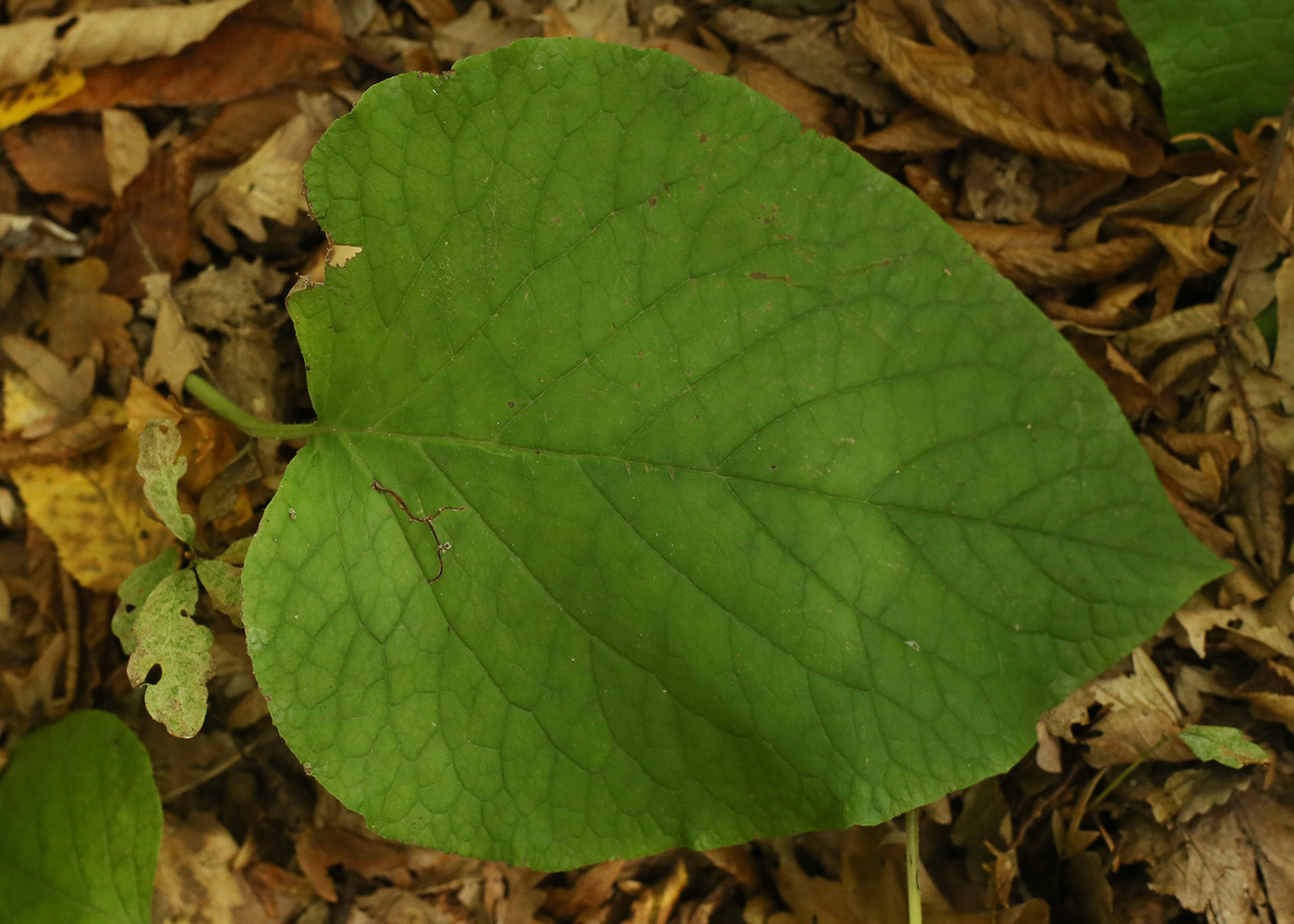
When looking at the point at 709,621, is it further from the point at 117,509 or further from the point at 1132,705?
the point at 117,509

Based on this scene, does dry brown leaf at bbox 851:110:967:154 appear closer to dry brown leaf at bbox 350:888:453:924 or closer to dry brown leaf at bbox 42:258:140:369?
dry brown leaf at bbox 42:258:140:369

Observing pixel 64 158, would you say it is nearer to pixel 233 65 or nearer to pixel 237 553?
pixel 233 65

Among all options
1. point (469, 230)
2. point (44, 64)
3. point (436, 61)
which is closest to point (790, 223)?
point (469, 230)

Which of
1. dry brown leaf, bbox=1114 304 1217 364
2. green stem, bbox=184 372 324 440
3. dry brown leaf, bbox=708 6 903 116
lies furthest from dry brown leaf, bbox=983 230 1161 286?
green stem, bbox=184 372 324 440

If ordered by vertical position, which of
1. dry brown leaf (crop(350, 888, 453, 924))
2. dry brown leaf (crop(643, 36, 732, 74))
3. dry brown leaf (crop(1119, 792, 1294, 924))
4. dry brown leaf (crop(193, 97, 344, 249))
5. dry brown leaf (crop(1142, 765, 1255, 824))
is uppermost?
dry brown leaf (crop(643, 36, 732, 74))

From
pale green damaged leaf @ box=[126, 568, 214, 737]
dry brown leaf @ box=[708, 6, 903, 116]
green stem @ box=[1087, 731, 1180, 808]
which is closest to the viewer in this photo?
pale green damaged leaf @ box=[126, 568, 214, 737]

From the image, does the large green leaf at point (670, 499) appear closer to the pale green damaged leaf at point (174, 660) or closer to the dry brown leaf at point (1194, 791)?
the pale green damaged leaf at point (174, 660)

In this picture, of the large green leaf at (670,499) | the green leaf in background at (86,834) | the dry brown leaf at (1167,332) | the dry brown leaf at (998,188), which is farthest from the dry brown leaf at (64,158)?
the dry brown leaf at (1167,332)
